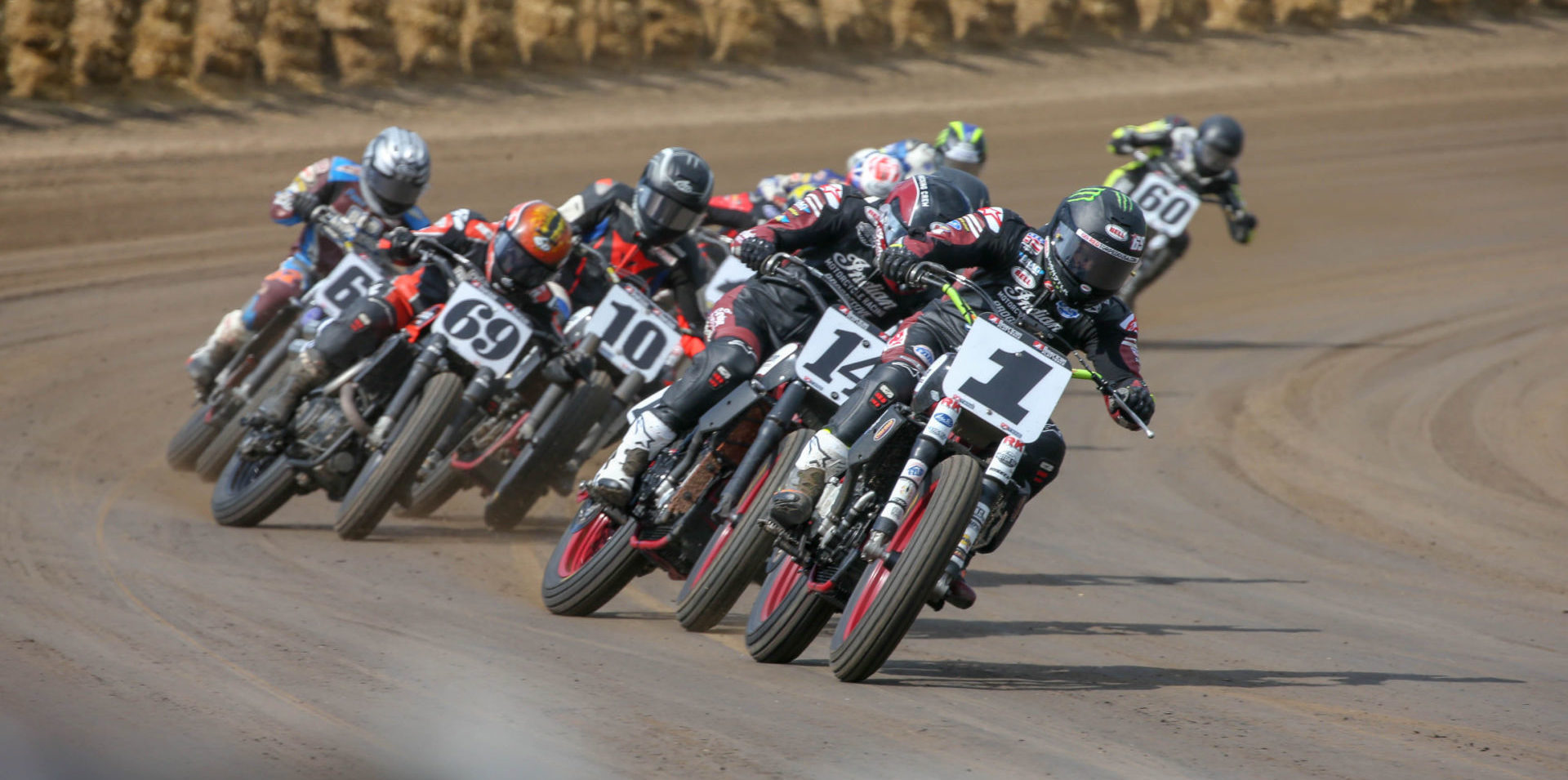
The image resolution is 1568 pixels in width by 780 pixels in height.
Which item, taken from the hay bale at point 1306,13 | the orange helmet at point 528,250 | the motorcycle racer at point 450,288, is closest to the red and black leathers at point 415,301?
the motorcycle racer at point 450,288

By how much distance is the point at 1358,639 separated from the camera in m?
7.50

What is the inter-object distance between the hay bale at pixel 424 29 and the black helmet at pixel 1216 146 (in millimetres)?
10298

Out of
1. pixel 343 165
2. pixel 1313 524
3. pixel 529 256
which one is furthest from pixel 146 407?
pixel 1313 524

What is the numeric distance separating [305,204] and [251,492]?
6.68ft

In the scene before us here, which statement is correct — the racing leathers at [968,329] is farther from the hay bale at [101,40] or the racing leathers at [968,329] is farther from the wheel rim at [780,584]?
the hay bale at [101,40]

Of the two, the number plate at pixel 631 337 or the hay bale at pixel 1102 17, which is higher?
the number plate at pixel 631 337

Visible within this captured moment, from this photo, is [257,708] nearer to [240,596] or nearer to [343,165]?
[240,596]

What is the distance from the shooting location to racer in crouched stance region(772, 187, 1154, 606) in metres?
6.12

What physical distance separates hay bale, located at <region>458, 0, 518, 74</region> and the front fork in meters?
17.1

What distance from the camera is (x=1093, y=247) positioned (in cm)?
611

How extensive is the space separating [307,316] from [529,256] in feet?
5.71

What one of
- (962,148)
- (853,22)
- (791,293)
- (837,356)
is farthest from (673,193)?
(853,22)

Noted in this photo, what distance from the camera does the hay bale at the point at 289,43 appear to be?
2030cm

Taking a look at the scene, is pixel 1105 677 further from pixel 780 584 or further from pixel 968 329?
pixel 968 329
